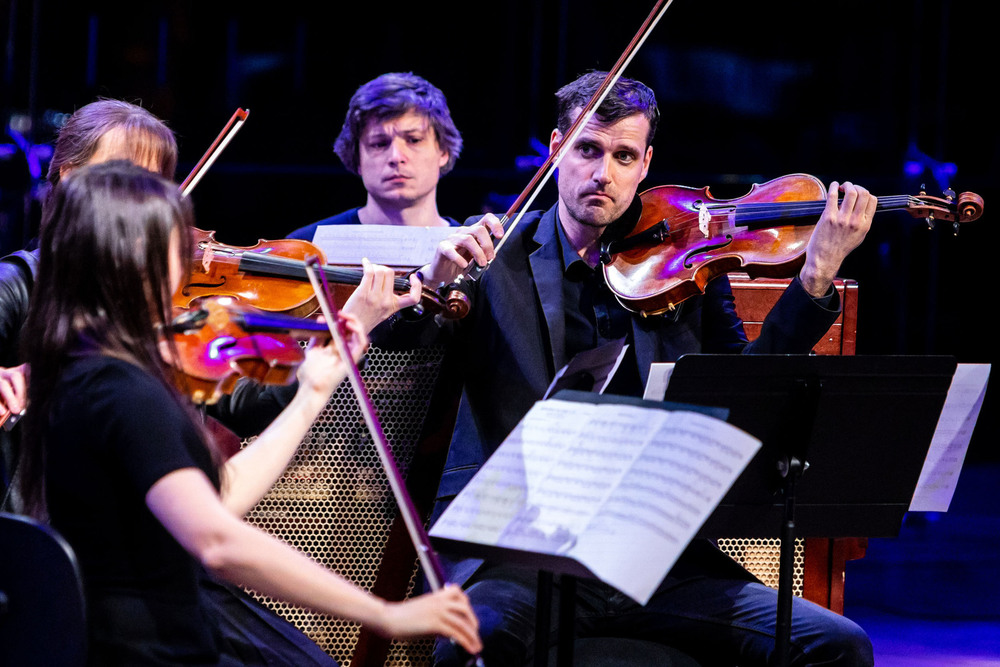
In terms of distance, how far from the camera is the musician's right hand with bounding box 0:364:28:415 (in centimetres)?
193

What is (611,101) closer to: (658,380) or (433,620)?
(658,380)

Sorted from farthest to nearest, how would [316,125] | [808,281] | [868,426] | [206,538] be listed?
[316,125] < [808,281] < [868,426] < [206,538]

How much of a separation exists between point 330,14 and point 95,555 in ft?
13.1

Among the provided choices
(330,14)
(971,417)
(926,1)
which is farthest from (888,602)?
(330,14)

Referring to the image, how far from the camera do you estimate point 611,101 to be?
2508mm

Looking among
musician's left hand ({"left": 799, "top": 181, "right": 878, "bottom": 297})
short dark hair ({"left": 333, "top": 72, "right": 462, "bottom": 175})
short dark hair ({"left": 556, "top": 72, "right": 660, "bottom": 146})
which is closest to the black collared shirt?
short dark hair ({"left": 556, "top": 72, "right": 660, "bottom": 146})

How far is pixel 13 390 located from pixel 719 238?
4.85ft

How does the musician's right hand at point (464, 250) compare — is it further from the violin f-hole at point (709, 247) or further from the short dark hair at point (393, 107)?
the short dark hair at point (393, 107)

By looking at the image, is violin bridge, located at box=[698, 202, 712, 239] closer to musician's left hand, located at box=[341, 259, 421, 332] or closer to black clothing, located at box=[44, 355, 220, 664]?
musician's left hand, located at box=[341, 259, 421, 332]

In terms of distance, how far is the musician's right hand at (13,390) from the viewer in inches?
75.9

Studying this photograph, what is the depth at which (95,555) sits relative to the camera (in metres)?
1.36

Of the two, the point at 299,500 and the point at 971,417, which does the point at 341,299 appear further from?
the point at 971,417

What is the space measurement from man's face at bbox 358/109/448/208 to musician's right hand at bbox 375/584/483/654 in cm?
220

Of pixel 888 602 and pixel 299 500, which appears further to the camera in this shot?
Answer: pixel 888 602
